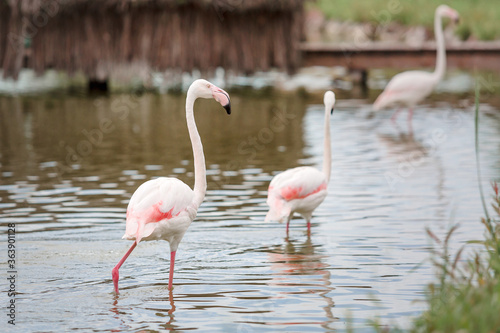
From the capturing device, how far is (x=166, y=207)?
572 centimetres

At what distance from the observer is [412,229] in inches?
294

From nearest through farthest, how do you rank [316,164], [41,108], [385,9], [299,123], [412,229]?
1. [412,229]
2. [316,164]
3. [299,123]
4. [41,108]
5. [385,9]

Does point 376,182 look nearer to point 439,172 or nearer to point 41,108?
point 439,172

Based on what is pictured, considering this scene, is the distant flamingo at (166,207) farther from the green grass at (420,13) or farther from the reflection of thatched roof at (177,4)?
the green grass at (420,13)

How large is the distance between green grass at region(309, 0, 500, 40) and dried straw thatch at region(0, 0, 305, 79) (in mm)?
10570

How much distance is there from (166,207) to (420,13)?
28.4 metres

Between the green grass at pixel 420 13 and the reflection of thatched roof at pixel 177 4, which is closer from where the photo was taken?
the reflection of thatched roof at pixel 177 4

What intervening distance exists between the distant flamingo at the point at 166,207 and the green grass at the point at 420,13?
23.1 m

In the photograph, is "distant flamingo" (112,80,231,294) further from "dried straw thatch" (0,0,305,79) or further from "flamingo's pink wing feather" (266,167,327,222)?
"dried straw thatch" (0,0,305,79)

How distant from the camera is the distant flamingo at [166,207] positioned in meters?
5.65

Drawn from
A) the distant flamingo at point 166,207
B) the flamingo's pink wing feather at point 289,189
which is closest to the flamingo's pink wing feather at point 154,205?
the distant flamingo at point 166,207

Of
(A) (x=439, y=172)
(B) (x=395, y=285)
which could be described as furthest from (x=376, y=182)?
(B) (x=395, y=285)

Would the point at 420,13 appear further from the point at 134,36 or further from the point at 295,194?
the point at 295,194

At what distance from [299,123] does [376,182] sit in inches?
211
